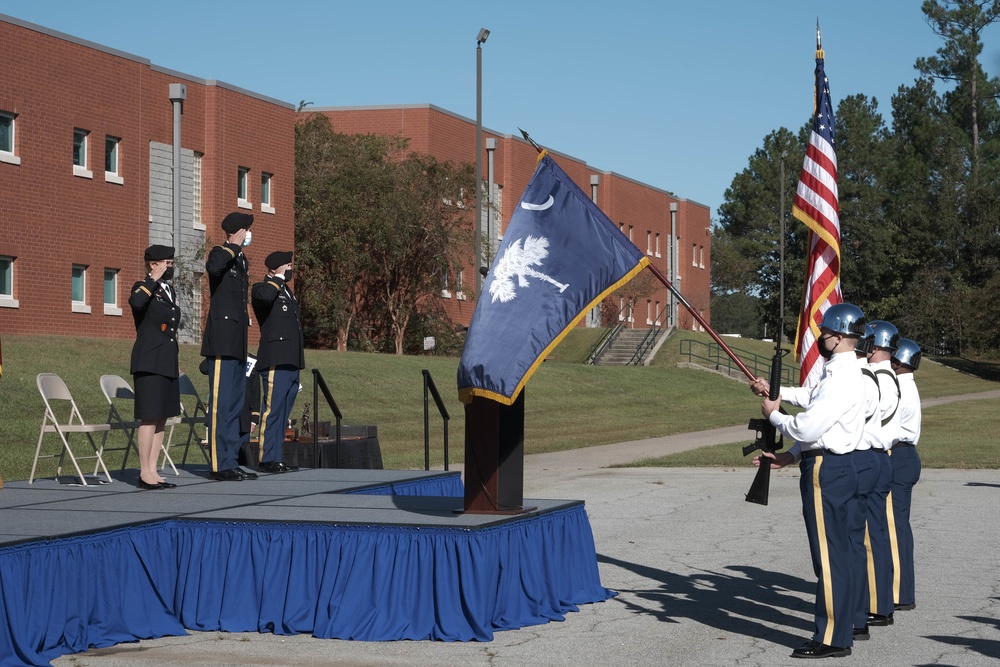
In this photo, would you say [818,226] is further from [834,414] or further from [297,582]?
[297,582]

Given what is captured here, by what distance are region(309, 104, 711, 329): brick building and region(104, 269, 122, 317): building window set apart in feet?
51.4

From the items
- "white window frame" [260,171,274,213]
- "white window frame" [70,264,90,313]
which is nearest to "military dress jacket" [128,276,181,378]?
"white window frame" [70,264,90,313]

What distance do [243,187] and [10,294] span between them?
10.7 m

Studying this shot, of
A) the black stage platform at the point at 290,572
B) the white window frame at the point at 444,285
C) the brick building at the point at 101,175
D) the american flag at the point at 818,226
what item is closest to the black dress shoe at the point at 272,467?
the black stage platform at the point at 290,572

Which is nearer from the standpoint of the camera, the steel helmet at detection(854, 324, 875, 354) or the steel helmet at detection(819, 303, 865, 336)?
the steel helmet at detection(819, 303, 865, 336)

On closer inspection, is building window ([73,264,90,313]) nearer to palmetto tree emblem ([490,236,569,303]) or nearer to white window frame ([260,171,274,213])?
white window frame ([260,171,274,213])

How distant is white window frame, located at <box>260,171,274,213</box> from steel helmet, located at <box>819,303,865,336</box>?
3799 centimetres

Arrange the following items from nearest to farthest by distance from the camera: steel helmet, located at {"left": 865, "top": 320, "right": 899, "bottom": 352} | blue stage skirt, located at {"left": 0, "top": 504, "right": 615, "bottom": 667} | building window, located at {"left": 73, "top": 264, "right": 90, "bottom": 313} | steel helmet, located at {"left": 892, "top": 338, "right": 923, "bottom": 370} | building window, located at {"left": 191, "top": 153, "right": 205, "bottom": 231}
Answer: blue stage skirt, located at {"left": 0, "top": 504, "right": 615, "bottom": 667} < steel helmet, located at {"left": 865, "top": 320, "right": 899, "bottom": 352} < steel helmet, located at {"left": 892, "top": 338, "right": 923, "bottom": 370} < building window, located at {"left": 73, "top": 264, "right": 90, "bottom": 313} < building window, located at {"left": 191, "top": 153, "right": 205, "bottom": 231}

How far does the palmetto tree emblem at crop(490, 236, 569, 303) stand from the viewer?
841cm

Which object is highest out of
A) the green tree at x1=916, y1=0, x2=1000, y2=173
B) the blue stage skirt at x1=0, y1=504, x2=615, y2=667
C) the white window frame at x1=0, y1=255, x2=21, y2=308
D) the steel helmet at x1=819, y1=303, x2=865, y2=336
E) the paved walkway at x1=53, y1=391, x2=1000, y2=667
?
the green tree at x1=916, y1=0, x2=1000, y2=173

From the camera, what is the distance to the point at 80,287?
3675 cm

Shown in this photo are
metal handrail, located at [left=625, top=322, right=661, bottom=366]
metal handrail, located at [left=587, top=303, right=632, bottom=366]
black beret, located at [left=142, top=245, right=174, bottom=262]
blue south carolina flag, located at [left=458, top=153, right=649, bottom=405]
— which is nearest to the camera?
blue south carolina flag, located at [left=458, top=153, right=649, bottom=405]

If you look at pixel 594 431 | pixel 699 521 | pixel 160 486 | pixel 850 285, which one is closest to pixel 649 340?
pixel 594 431

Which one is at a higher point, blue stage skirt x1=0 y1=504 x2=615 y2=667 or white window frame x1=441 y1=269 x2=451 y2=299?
white window frame x1=441 y1=269 x2=451 y2=299
